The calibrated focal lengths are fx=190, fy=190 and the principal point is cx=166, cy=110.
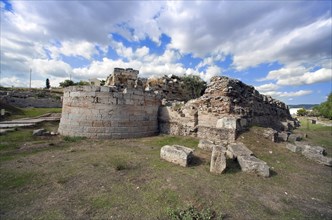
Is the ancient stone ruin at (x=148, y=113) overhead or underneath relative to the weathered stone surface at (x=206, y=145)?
overhead

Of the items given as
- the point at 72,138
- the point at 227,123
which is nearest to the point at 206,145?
the point at 227,123

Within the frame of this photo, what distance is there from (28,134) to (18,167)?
206 inches

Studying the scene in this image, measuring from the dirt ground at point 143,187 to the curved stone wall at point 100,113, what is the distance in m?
2.53

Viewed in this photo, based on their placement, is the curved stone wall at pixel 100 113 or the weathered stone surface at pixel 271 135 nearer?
the weathered stone surface at pixel 271 135

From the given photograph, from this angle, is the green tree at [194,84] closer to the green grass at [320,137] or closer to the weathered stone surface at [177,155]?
the green grass at [320,137]

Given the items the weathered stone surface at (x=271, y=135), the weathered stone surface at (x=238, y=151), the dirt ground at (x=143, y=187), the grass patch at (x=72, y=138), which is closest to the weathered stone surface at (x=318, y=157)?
the dirt ground at (x=143, y=187)

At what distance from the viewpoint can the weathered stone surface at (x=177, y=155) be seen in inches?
245

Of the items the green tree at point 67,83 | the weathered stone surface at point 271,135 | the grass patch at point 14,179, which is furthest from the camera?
the green tree at point 67,83

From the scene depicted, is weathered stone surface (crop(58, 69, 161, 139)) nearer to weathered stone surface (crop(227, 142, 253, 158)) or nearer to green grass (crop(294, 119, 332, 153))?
weathered stone surface (crop(227, 142, 253, 158))

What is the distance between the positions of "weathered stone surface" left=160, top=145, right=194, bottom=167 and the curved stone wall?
4.40 meters

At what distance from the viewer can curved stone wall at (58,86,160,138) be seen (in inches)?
401

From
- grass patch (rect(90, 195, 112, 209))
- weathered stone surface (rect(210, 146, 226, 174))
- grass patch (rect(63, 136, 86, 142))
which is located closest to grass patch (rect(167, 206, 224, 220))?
grass patch (rect(90, 195, 112, 209))

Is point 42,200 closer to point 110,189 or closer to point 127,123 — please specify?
point 110,189

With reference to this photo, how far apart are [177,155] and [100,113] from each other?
562 centimetres
